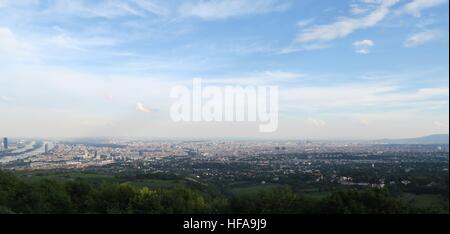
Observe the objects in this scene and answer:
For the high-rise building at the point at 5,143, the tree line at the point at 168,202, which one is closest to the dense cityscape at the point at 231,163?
the high-rise building at the point at 5,143

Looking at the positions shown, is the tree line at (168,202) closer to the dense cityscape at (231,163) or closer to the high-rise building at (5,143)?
the high-rise building at (5,143)

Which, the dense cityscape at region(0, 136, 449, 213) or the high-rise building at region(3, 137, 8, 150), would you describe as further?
the dense cityscape at region(0, 136, 449, 213)

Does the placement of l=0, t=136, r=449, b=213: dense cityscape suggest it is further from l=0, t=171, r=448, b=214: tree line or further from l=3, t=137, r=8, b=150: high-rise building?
l=0, t=171, r=448, b=214: tree line

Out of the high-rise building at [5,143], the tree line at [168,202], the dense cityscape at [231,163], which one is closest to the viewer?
the tree line at [168,202]

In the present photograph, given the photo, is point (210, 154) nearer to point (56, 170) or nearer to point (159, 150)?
point (159, 150)

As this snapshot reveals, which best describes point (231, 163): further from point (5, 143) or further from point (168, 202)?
point (5, 143)

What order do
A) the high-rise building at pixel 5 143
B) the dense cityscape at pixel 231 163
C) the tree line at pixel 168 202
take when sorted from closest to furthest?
1. the tree line at pixel 168 202
2. the high-rise building at pixel 5 143
3. the dense cityscape at pixel 231 163

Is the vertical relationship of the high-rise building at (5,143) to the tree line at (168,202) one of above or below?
above

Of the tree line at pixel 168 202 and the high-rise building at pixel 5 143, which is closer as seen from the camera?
the tree line at pixel 168 202

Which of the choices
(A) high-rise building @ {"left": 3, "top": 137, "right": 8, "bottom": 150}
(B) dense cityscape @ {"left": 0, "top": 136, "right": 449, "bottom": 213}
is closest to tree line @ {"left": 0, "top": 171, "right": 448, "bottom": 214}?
(A) high-rise building @ {"left": 3, "top": 137, "right": 8, "bottom": 150}

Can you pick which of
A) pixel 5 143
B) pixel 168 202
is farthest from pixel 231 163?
pixel 5 143

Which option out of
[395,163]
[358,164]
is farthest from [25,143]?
[395,163]
